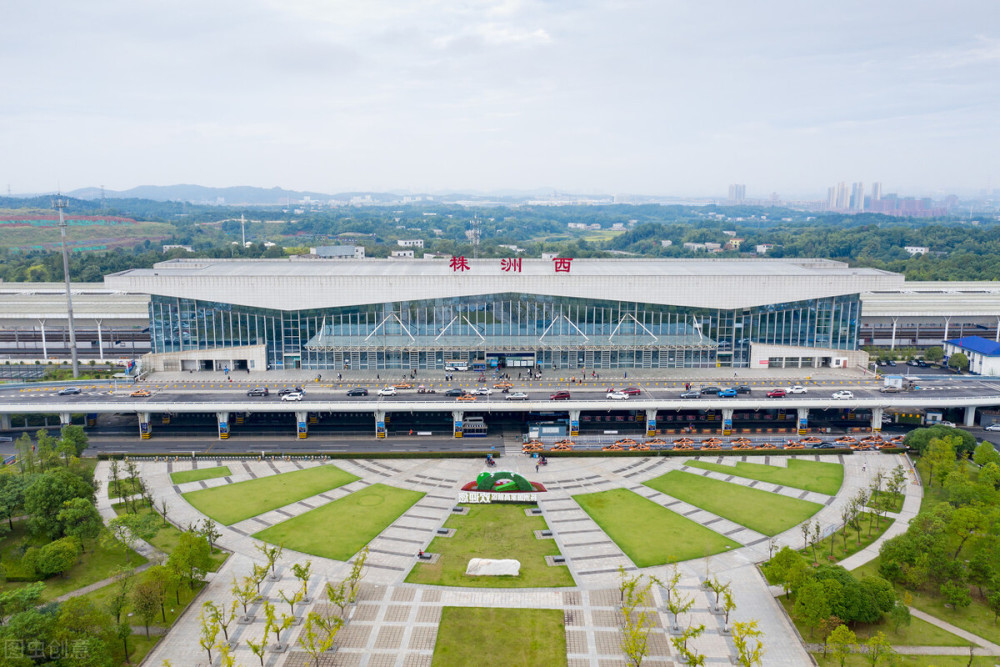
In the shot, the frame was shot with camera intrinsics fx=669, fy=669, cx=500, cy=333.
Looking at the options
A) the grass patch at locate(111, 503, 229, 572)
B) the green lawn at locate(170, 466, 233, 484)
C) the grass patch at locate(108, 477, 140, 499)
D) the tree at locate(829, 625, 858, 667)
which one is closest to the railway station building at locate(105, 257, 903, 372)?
the green lawn at locate(170, 466, 233, 484)

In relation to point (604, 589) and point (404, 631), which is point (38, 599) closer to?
point (404, 631)

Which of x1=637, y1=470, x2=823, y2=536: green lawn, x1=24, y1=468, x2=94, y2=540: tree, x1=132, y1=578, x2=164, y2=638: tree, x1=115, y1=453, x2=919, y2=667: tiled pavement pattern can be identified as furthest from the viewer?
x1=637, y1=470, x2=823, y2=536: green lawn

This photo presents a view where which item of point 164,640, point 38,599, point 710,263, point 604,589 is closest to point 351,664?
point 164,640

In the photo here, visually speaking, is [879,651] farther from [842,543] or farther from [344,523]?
[344,523]

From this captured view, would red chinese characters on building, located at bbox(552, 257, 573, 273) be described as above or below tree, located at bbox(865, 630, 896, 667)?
above

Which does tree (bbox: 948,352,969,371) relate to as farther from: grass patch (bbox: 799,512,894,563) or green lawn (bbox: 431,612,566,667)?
green lawn (bbox: 431,612,566,667)

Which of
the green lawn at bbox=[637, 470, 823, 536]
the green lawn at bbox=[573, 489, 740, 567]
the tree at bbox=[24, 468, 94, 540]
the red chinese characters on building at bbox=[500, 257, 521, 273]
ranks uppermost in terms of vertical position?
the red chinese characters on building at bbox=[500, 257, 521, 273]

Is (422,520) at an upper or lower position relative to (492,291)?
lower
